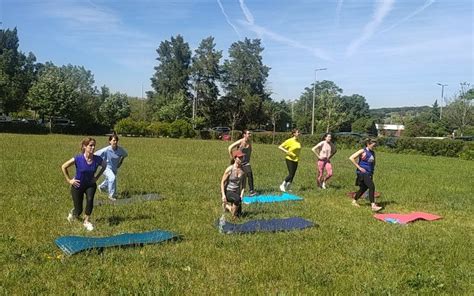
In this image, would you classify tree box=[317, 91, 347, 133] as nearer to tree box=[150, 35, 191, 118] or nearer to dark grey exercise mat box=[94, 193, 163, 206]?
tree box=[150, 35, 191, 118]

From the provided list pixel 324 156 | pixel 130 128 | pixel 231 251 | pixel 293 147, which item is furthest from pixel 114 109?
pixel 231 251

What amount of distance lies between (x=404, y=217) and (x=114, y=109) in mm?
64535

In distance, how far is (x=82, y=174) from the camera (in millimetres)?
8695

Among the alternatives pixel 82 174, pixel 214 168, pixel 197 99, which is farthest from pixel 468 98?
pixel 82 174

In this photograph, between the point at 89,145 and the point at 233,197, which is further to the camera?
the point at 233,197

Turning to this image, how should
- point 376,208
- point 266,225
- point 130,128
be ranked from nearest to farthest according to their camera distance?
point 266,225
point 376,208
point 130,128

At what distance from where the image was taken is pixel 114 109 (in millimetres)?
70938

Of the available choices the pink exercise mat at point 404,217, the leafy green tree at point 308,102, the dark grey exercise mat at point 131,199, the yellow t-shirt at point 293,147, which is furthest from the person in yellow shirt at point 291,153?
the leafy green tree at point 308,102

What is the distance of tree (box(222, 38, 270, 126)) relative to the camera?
78.2 m

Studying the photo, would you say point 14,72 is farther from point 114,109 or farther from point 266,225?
point 266,225

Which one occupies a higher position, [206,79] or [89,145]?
[206,79]

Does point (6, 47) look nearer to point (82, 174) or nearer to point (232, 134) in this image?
point (232, 134)

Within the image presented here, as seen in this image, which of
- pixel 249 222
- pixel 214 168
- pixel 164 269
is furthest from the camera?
pixel 214 168

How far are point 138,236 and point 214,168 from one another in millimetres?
12624
